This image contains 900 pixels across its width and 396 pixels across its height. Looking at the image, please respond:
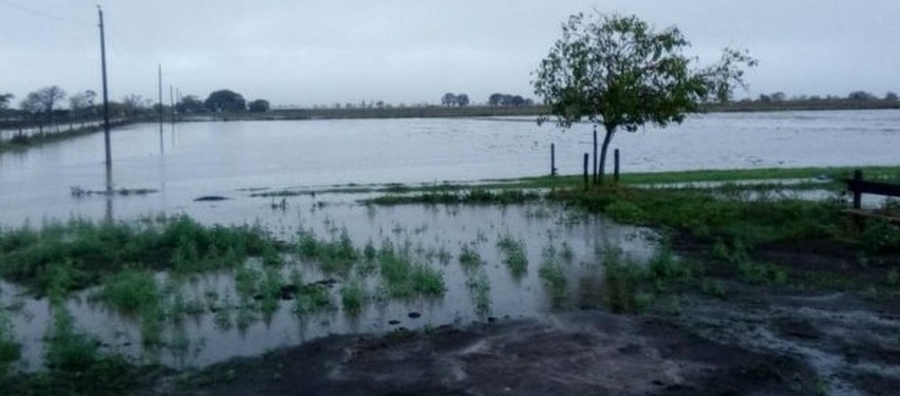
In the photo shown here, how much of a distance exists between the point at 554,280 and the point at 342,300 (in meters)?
3.05

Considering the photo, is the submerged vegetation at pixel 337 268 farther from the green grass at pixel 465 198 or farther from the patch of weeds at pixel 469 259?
the green grass at pixel 465 198

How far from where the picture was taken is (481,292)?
44.1 feet

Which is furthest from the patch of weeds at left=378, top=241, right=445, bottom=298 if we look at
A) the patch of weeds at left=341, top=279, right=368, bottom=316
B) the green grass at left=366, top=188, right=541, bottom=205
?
the green grass at left=366, top=188, right=541, bottom=205

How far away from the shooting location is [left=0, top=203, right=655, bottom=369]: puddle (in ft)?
38.3

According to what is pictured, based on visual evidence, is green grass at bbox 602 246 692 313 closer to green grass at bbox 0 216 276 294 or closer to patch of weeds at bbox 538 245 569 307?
patch of weeds at bbox 538 245 569 307

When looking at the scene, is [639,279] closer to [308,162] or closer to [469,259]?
[469,259]

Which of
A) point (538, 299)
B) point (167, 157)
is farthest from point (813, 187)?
point (167, 157)

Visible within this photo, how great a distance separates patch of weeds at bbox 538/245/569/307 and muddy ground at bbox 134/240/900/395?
4.08 ft

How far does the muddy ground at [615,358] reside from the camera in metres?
9.42

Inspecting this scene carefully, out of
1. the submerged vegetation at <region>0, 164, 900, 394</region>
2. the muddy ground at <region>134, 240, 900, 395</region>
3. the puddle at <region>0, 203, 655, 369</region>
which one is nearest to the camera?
the muddy ground at <region>134, 240, 900, 395</region>

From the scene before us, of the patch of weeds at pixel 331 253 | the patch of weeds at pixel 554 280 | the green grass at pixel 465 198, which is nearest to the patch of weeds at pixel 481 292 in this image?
the patch of weeds at pixel 554 280

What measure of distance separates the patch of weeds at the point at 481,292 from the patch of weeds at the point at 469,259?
2.79ft

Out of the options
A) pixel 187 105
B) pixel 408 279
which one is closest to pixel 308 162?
pixel 408 279

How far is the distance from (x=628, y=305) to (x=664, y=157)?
4002cm
